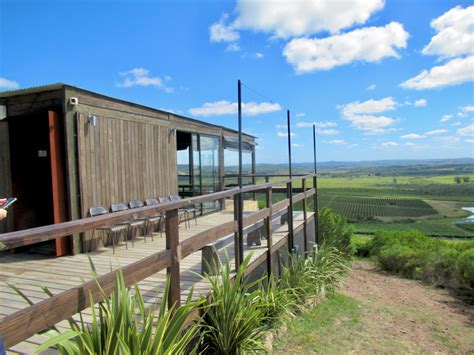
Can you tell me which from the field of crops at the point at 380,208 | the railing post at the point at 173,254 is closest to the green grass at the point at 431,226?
the field of crops at the point at 380,208

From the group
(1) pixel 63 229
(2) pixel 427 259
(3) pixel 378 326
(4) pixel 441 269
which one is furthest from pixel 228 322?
(2) pixel 427 259

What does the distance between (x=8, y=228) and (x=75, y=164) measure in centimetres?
165

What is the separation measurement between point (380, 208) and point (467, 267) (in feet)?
95.0

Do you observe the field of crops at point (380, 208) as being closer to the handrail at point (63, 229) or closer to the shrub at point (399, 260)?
the shrub at point (399, 260)

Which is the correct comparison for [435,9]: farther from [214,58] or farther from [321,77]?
[321,77]

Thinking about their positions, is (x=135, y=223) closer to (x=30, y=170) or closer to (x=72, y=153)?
(x=72, y=153)

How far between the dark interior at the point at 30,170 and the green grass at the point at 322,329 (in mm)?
4115

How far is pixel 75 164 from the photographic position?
15.2 feet

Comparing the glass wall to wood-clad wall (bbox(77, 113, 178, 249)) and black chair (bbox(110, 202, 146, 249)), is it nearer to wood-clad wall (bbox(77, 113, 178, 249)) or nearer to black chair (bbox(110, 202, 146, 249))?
wood-clad wall (bbox(77, 113, 178, 249))

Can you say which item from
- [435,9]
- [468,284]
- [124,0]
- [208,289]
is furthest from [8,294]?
[435,9]

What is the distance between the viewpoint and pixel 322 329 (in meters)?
4.03

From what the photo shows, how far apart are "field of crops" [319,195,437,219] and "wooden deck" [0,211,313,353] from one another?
24.6m

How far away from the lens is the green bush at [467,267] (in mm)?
7020

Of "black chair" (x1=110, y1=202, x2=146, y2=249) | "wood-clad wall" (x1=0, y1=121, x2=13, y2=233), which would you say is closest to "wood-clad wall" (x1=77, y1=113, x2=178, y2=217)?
"black chair" (x1=110, y1=202, x2=146, y2=249)
